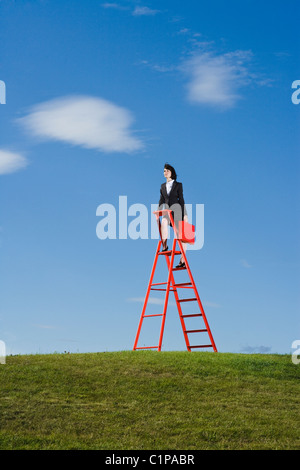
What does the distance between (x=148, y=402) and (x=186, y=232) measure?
5789 mm

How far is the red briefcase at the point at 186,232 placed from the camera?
15375 millimetres

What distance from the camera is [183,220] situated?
15625 millimetres

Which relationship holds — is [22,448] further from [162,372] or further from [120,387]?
[162,372]

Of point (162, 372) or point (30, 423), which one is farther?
point (162, 372)

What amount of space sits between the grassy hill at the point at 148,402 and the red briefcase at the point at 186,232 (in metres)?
3.16

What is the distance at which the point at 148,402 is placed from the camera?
1096cm

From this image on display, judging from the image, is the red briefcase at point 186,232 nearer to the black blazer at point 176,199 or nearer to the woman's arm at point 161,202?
the black blazer at point 176,199

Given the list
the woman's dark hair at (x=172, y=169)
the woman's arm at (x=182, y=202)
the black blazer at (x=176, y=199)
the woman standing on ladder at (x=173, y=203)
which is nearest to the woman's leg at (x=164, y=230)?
the woman standing on ladder at (x=173, y=203)
